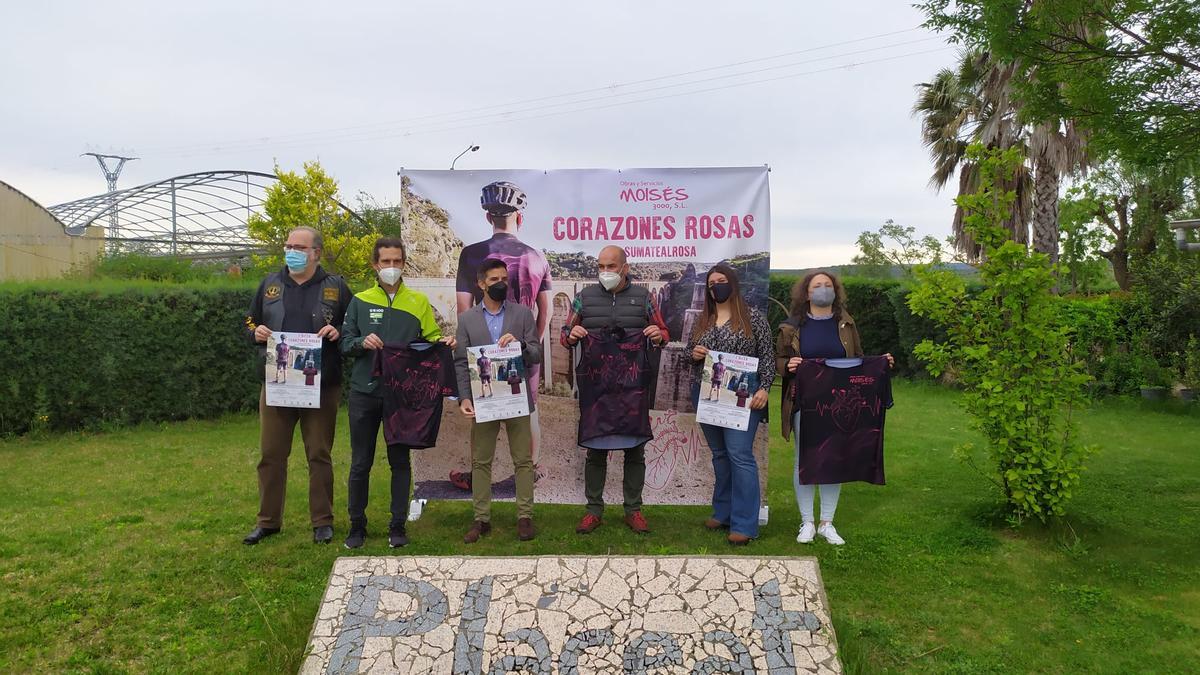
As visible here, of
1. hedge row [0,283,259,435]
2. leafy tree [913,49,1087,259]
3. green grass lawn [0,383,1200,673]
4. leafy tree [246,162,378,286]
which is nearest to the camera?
green grass lawn [0,383,1200,673]

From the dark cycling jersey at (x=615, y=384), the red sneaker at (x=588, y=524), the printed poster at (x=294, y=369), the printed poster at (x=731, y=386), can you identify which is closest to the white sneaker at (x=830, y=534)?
the printed poster at (x=731, y=386)

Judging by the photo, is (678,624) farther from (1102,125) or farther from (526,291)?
(1102,125)

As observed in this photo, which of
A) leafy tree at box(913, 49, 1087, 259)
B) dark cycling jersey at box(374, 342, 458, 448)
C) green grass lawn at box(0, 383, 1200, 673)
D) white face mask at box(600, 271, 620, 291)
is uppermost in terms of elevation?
leafy tree at box(913, 49, 1087, 259)

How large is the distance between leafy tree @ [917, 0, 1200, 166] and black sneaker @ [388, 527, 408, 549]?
527 centimetres

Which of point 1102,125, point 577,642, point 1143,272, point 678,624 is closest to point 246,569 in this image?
point 577,642

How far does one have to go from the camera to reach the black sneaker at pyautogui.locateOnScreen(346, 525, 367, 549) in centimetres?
526

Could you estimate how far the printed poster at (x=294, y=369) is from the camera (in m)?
5.12

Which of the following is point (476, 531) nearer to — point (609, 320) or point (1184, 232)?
point (609, 320)

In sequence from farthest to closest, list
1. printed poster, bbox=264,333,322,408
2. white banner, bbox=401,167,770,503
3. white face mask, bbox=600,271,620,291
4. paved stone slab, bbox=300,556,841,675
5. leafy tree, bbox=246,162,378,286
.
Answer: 1. leafy tree, bbox=246,162,378,286
2. white banner, bbox=401,167,770,503
3. white face mask, bbox=600,271,620,291
4. printed poster, bbox=264,333,322,408
5. paved stone slab, bbox=300,556,841,675

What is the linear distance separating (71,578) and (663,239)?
4355 millimetres

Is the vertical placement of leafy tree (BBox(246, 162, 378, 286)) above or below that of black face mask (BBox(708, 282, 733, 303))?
above

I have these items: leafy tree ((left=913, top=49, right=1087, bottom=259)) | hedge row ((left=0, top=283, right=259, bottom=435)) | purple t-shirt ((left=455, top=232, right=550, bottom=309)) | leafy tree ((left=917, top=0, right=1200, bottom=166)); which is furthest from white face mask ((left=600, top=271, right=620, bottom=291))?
leafy tree ((left=913, top=49, right=1087, bottom=259))

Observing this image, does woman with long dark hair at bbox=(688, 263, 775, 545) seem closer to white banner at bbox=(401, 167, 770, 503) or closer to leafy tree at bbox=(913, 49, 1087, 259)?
white banner at bbox=(401, 167, 770, 503)

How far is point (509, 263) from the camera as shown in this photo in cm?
597
